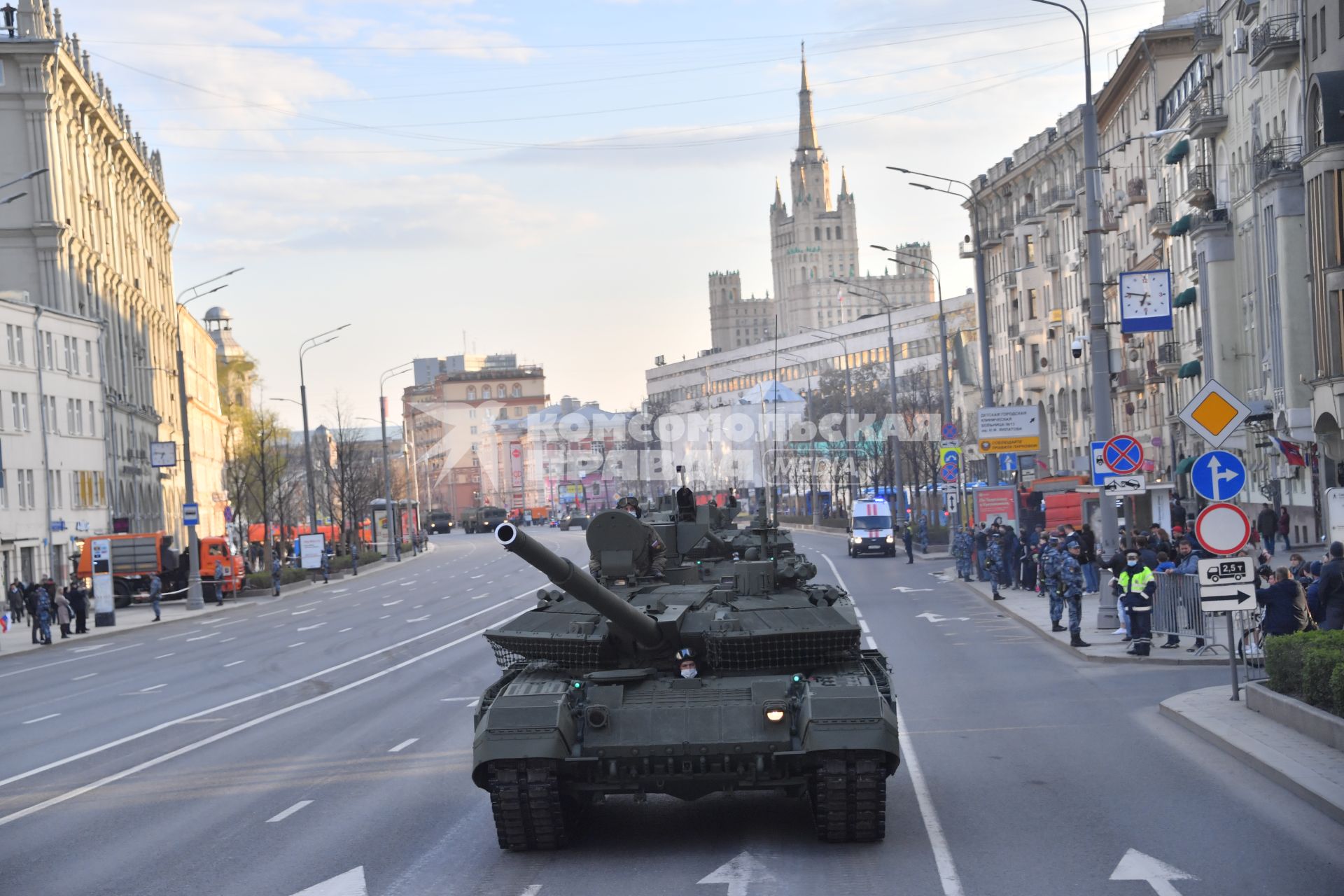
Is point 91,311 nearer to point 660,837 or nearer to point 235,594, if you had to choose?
point 235,594

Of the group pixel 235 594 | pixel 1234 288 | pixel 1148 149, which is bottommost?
pixel 235 594

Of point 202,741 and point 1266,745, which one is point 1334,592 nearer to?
point 1266,745

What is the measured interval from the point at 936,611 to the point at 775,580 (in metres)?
22.8

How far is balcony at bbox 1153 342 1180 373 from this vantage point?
61.0 metres

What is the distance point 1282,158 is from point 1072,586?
20.7m

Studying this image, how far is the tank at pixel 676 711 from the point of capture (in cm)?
1212

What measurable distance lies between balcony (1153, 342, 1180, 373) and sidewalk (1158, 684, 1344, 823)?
4298cm

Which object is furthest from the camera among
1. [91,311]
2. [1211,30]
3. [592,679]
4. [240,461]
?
[240,461]

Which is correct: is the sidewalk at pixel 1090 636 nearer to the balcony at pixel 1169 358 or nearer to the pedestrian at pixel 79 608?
the balcony at pixel 1169 358

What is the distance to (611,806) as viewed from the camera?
14.8 m

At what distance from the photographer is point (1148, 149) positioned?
66312mm

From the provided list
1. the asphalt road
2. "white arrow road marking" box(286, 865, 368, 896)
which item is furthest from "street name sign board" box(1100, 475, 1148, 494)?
"white arrow road marking" box(286, 865, 368, 896)

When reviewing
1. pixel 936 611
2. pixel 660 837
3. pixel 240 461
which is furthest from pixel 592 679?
pixel 240 461

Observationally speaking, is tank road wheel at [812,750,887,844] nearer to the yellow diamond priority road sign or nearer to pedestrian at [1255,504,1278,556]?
the yellow diamond priority road sign
